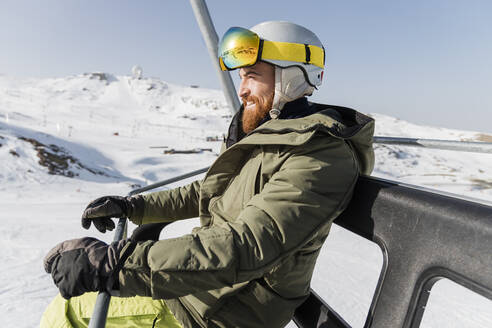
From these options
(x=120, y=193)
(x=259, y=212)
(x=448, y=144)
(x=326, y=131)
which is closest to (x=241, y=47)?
(x=326, y=131)

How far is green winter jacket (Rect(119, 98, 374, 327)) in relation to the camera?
3.34 feet

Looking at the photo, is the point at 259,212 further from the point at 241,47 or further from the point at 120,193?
the point at 120,193

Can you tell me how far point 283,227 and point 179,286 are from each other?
1.27 feet

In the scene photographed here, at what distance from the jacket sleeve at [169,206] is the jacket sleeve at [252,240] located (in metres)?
0.96

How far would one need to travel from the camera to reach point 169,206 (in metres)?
2.05

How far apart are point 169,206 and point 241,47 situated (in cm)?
110

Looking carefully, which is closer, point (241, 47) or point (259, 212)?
point (259, 212)

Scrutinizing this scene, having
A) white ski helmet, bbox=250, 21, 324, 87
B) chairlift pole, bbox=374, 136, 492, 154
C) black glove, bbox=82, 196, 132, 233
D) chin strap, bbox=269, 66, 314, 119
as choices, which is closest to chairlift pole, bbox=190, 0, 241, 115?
white ski helmet, bbox=250, 21, 324, 87

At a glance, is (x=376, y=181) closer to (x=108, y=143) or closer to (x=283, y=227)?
(x=283, y=227)

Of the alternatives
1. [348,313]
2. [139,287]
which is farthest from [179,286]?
[348,313]

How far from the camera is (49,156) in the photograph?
1103cm


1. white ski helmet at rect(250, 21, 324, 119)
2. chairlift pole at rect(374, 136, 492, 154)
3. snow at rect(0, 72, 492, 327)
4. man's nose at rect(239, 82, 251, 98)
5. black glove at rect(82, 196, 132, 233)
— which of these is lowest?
snow at rect(0, 72, 492, 327)

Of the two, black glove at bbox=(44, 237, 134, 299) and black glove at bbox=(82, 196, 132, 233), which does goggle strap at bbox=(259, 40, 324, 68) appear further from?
black glove at bbox=(82, 196, 132, 233)

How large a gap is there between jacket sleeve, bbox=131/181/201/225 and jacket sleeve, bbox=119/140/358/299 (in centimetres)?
96
